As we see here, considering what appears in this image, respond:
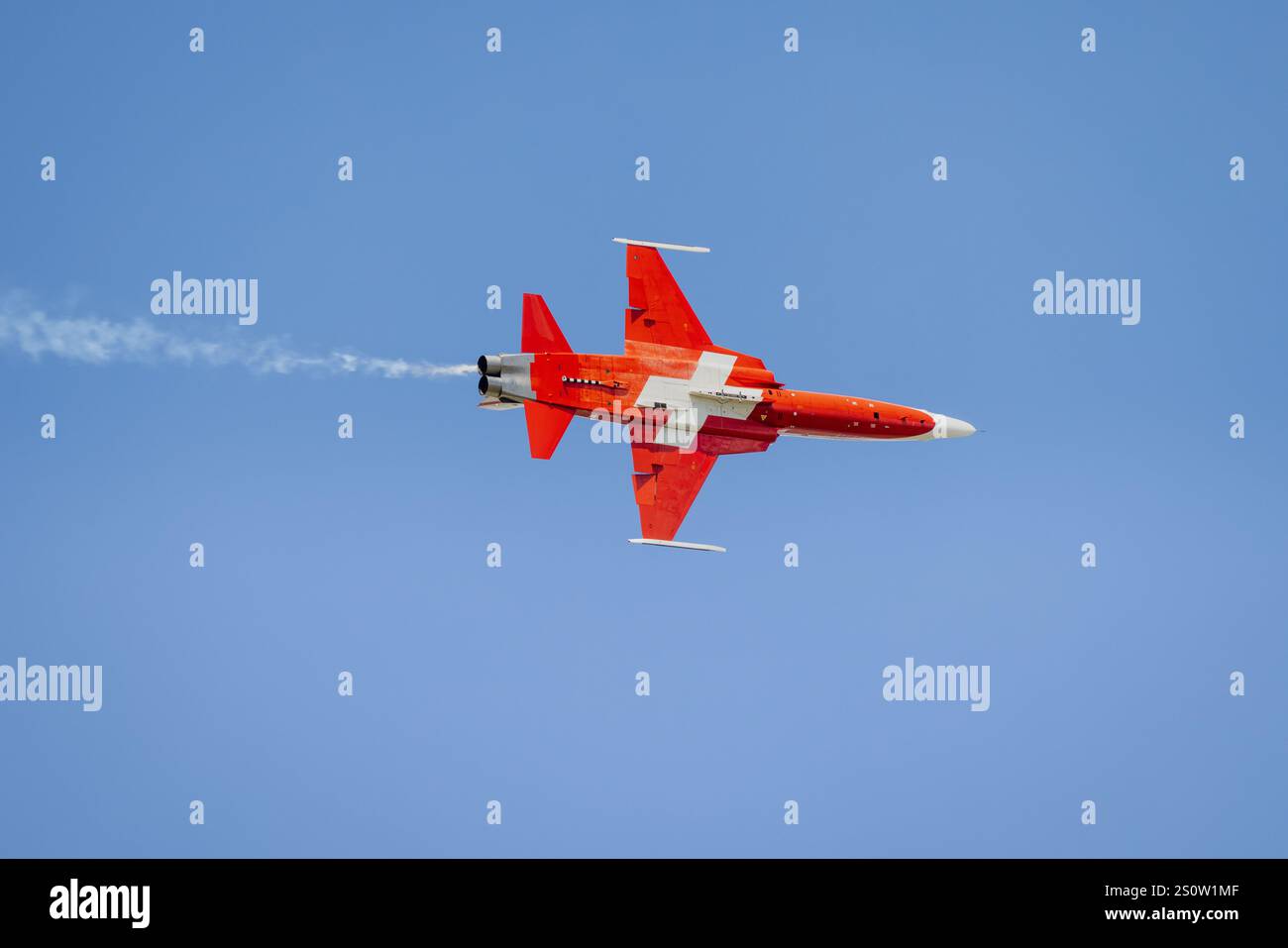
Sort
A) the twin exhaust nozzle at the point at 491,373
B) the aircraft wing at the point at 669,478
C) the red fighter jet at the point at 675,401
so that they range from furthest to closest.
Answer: the aircraft wing at the point at 669,478 → the red fighter jet at the point at 675,401 → the twin exhaust nozzle at the point at 491,373

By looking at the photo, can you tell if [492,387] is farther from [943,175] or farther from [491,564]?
[943,175]

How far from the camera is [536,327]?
64688 millimetres

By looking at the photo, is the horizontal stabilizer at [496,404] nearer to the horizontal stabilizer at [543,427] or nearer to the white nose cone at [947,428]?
the horizontal stabilizer at [543,427]

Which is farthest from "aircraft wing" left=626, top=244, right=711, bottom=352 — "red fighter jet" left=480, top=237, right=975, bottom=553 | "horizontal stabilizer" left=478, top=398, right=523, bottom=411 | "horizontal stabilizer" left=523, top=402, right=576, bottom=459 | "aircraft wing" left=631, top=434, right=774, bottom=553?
"horizontal stabilizer" left=478, top=398, right=523, bottom=411

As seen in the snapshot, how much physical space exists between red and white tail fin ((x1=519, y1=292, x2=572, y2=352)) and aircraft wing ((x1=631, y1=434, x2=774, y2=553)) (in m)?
4.67

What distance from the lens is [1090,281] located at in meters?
72.2

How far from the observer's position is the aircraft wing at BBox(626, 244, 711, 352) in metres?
67.3

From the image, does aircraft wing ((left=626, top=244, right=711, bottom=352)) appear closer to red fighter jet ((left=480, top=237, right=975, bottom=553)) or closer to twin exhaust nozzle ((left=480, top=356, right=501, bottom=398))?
red fighter jet ((left=480, top=237, right=975, bottom=553))

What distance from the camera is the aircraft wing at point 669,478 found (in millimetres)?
67250

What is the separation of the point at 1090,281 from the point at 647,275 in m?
15.3

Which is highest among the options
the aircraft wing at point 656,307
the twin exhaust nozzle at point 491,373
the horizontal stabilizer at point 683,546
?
the aircraft wing at point 656,307

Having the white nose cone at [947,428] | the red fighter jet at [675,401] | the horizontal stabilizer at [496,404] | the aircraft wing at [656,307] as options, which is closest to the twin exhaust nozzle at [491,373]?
the horizontal stabilizer at [496,404]

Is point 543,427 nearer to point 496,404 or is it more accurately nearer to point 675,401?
point 496,404

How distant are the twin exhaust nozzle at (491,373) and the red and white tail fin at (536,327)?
966 millimetres
